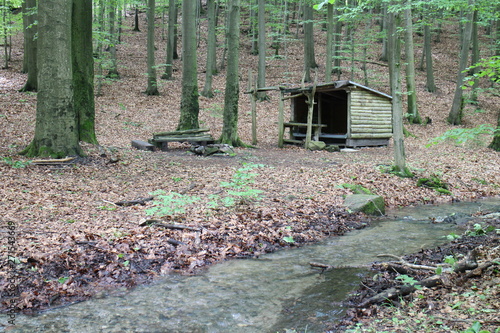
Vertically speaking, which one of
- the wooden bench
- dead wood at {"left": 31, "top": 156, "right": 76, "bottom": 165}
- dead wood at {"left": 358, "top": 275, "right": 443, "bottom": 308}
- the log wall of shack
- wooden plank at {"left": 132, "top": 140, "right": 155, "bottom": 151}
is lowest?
→ dead wood at {"left": 358, "top": 275, "right": 443, "bottom": 308}

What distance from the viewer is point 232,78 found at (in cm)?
1439

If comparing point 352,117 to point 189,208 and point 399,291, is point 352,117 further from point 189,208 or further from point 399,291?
point 399,291

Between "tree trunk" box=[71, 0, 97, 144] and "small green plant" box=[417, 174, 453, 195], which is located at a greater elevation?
"tree trunk" box=[71, 0, 97, 144]

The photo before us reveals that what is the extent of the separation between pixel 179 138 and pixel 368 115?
353 inches

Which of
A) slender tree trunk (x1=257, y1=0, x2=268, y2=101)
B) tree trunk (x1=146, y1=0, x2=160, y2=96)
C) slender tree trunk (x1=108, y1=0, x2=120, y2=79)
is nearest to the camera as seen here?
tree trunk (x1=146, y1=0, x2=160, y2=96)

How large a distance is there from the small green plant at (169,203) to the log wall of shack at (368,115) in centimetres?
1129

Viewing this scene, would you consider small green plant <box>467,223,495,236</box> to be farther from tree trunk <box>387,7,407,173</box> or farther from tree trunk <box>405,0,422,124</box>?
tree trunk <box>405,0,422,124</box>

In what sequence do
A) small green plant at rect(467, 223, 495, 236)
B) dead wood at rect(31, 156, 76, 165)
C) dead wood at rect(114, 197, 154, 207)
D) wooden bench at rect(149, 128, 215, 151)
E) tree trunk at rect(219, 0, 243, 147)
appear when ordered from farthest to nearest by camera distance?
tree trunk at rect(219, 0, 243, 147) → wooden bench at rect(149, 128, 215, 151) → dead wood at rect(31, 156, 76, 165) → dead wood at rect(114, 197, 154, 207) → small green plant at rect(467, 223, 495, 236)

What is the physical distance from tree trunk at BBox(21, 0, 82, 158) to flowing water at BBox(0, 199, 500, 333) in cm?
590

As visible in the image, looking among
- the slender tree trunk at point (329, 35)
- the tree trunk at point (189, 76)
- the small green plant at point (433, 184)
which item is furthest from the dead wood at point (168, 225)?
the slender tree trunk at point (329, 35)

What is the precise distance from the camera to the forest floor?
412cm

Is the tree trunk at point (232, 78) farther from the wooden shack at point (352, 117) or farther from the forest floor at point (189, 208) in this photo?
the wooden shack at point (352, 117)

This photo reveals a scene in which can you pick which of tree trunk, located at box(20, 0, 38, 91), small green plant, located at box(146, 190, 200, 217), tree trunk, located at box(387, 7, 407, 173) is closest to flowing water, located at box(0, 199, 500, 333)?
small green plant, located at box(146, 190, 200, 217)

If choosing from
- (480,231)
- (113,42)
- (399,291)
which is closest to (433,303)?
(399,291)
